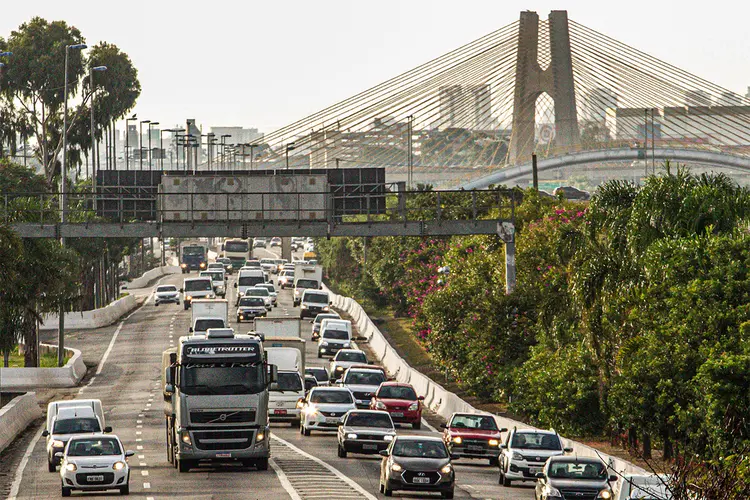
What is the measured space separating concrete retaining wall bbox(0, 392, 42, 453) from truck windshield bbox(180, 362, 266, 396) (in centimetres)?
1305

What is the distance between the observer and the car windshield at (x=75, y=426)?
39750 mm

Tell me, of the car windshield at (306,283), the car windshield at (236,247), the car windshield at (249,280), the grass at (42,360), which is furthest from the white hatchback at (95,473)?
the car windshield at (236,247)

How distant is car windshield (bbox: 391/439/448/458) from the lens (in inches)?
1281

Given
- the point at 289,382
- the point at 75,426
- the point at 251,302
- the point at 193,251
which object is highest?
the point at 193,251

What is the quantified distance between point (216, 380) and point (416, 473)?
541cm

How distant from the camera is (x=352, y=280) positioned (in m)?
140

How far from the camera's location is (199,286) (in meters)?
99.7

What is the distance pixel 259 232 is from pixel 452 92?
7701 centimetres

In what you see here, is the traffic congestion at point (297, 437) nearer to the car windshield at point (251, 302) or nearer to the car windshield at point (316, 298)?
the car windshield at point (251, 302)

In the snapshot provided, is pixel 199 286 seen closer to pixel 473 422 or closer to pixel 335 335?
pixel 335 335

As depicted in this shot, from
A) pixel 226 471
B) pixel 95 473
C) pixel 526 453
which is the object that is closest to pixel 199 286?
pixel 226 471

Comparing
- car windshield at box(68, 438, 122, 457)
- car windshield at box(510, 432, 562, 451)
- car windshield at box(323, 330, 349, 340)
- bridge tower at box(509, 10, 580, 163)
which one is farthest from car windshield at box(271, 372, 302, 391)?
bridge tower at box(509, 10, 580, 163)

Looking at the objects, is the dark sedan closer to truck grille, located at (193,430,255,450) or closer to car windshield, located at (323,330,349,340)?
truck grille, located at (193,430,255,450)

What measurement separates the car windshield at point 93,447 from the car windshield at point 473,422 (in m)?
11.8
